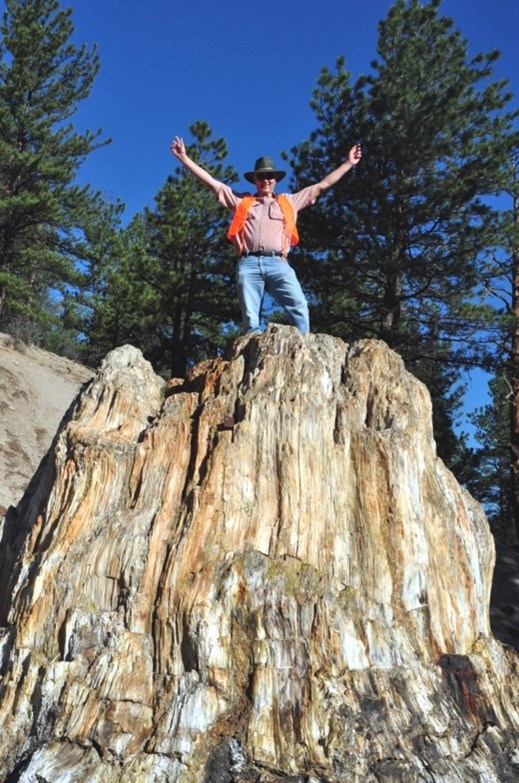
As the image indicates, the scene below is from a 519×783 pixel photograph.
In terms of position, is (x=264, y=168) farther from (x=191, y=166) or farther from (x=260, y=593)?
(x=260, y=593)

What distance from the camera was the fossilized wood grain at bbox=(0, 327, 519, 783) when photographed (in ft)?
13.3

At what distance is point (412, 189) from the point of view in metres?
13.7

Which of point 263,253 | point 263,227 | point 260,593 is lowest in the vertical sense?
point 260,593

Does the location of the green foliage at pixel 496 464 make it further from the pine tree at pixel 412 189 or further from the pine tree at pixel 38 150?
the pine tree at pixel 38 150

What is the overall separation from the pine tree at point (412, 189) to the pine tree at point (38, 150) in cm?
965

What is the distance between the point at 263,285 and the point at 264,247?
0.37 metres

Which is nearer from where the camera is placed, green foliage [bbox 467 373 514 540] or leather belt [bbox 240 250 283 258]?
leather belt [bbox 240 250 283 258]

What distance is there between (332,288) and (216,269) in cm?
364

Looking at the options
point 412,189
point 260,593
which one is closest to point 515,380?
point 412,189

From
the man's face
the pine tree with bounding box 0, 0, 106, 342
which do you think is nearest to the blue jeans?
the man's face

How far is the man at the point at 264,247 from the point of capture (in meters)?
6.61

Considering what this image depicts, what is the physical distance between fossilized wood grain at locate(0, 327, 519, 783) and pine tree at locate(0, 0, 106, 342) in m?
16.5

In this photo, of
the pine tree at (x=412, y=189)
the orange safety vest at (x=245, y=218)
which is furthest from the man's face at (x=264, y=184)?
the pine tree at (x=412, y=189)

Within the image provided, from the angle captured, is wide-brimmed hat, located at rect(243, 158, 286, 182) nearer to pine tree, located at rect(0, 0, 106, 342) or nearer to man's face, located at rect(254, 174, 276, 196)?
man's face, located at rect(254, 174, 276, 196)
